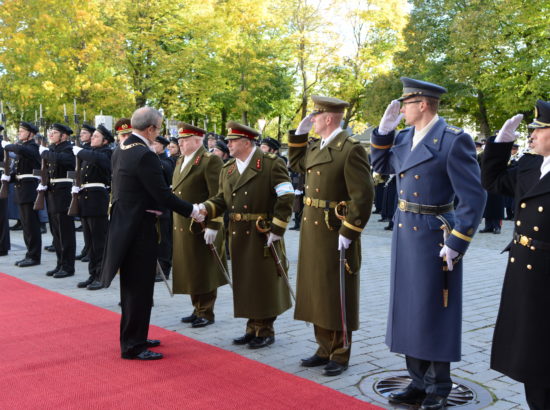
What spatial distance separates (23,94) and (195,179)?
47.4ft

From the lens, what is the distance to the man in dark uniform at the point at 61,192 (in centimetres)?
949

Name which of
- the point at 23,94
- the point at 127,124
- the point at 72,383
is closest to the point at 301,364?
the point at 72,383

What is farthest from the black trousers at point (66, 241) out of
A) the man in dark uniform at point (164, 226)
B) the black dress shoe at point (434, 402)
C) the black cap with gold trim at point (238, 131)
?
the black dress shoe at point (434, 402)

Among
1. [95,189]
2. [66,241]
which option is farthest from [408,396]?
[66,241]

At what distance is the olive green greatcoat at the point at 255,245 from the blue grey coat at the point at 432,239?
1618 mm

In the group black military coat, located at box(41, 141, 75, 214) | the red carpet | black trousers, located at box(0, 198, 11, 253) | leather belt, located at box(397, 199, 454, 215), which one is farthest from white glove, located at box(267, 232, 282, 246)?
black trousers, located at box(0, 198, 11, 253)

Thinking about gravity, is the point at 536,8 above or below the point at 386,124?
above

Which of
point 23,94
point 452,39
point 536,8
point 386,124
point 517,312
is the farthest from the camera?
point 452,39

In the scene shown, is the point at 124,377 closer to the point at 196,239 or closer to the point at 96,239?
the point at 196,239

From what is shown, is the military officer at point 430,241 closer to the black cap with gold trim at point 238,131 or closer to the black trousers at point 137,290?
the black cap with gold trim at point 238,131

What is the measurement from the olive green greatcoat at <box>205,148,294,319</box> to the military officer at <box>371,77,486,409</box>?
5.27ft

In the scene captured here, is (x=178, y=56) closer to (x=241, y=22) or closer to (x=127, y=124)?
(x=241, y=22)

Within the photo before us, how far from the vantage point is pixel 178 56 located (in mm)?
26516

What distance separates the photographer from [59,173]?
31.8 ft
